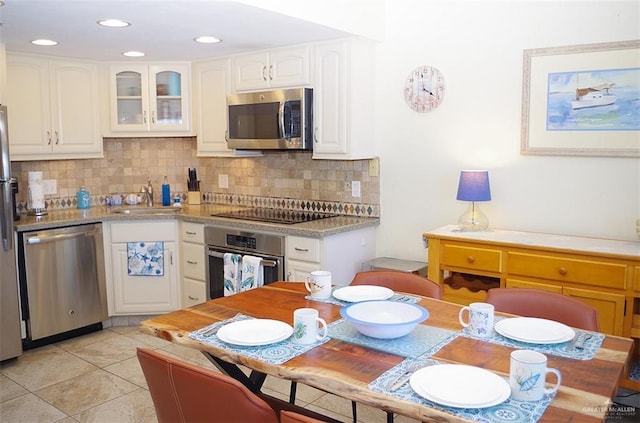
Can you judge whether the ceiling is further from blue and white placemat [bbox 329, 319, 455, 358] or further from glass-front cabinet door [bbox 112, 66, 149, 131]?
blue and white placemat [bbox 329, 319, 455, 358]

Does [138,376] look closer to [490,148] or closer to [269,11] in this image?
[269,11]

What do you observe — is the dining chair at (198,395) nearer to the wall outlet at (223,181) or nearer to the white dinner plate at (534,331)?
the white dinner plate at (534,331)

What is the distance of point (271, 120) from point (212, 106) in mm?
793

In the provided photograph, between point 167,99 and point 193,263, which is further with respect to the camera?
point 167,99

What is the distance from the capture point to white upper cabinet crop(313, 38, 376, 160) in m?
3.72

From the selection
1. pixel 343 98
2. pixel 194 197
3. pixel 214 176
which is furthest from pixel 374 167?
pixel 194 197

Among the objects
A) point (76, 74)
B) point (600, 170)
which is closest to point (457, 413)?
point (600, 170)

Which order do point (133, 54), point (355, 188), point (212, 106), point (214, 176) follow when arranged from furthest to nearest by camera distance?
point (214, 176) → point (212, 106) → point (133, 54) → point (355, 188)

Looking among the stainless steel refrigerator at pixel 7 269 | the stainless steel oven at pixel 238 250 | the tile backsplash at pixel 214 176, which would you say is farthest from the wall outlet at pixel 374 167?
the stainless steel refrigerator at pixel 7 269

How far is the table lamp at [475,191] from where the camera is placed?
332 cm

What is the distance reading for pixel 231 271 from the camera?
3.96m

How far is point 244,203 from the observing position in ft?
15.9

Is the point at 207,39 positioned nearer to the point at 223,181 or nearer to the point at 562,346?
the point at 223,181

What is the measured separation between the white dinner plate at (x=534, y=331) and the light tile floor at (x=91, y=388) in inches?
47.8
